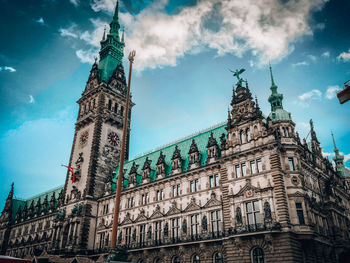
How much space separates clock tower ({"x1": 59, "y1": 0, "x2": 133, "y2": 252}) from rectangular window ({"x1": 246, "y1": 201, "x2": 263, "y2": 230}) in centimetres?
3039

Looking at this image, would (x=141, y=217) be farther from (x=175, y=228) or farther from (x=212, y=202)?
(x=212, y=202)

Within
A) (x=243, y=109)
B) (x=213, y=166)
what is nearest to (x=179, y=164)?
(x=213, y=166)

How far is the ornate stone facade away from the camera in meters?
32.9

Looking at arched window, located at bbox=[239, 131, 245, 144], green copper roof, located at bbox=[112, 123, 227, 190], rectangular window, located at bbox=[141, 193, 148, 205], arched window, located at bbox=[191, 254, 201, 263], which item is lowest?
arched window, located at bbox=[191, 254, 201, 263]

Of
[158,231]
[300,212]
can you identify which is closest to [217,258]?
[158,231]

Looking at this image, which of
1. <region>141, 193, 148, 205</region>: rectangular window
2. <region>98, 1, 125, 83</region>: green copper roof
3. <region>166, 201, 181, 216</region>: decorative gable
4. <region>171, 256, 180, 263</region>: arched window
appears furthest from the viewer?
<region>98, 1, 125, 83</region>: green copper roof

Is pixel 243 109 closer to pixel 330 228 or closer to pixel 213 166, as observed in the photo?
pixel 213 166

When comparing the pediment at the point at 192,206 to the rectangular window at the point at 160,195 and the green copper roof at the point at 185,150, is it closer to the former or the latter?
the green copper roof at the point at 185,150

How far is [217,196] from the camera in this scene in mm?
38969

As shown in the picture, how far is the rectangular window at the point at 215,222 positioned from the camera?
3725cm

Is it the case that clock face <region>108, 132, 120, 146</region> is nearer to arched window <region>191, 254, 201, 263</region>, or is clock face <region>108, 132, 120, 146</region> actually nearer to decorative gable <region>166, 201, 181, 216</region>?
decorative gable <region>166, 201, 181, 216</region>

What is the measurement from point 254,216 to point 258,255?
4.01 meters

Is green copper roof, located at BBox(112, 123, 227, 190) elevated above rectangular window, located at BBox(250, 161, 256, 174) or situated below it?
above

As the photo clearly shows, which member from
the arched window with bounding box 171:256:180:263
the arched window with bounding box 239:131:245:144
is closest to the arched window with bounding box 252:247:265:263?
the arched window with bounding box 171:256:180:263
